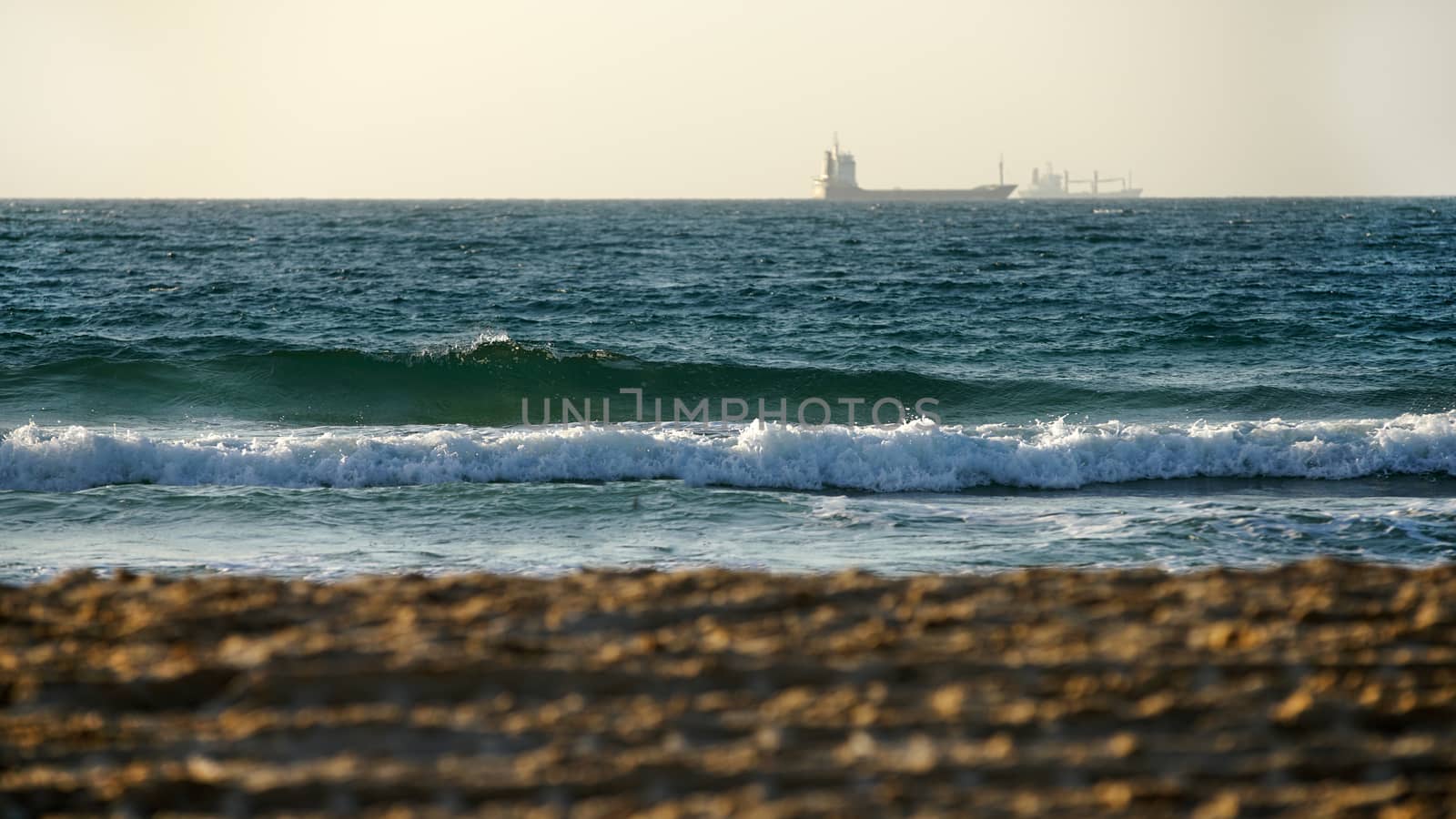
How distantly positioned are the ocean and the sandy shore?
3579 millimetres

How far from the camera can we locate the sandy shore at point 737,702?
10.7 ft

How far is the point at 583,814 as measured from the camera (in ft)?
10.3

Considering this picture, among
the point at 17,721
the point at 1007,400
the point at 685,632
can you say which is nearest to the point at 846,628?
the point at 685,632

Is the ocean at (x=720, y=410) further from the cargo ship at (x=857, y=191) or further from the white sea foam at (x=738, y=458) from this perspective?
the cargo ship at (x=857, y=191)

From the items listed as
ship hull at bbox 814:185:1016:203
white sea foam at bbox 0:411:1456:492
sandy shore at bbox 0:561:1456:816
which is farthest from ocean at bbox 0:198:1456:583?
ship hull at bbox 814:185:1016:203

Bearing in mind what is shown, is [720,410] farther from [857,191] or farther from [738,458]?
[857,191]

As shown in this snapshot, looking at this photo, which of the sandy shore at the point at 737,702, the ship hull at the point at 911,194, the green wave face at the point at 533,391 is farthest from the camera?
the ship hull at the point at 911,194

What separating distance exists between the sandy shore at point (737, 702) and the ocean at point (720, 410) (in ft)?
11.7

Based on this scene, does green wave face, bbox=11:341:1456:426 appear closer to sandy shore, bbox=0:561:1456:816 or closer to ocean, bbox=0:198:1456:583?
ocean, bbox=0:198:1456:583

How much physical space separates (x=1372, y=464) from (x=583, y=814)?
11730 mm

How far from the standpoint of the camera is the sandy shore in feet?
10.7

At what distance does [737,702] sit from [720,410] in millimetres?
13193

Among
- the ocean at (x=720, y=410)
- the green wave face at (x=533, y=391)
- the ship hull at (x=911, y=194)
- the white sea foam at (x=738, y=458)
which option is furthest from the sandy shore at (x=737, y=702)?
the ship hull at (x=911, y=194)

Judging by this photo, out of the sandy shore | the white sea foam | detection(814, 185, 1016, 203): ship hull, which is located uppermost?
detection(814, 185, 1016, 203): ship hull
